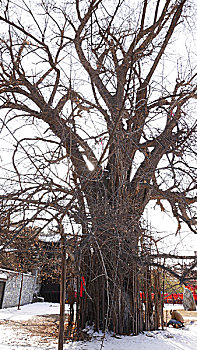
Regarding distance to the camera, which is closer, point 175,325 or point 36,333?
point 36,333

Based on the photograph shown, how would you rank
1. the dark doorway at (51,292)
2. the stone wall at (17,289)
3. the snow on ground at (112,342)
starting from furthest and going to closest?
the dark doorway at (51,292), the stone wall at (17,289), the snow on ground at (112,342)

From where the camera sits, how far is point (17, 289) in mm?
13375

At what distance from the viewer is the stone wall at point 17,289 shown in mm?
12008

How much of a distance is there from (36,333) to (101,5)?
5405 mm

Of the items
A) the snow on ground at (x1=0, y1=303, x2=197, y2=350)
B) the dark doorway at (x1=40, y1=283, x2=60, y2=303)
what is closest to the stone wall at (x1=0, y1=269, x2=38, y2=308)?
the dark doorway at (x1=40, y1=283, x2=60, y2=303)

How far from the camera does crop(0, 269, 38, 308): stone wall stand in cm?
1201

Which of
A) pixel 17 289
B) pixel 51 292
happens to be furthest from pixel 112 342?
pixel 51 292

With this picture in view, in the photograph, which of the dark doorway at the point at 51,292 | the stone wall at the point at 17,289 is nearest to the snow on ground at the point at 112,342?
the stone wall at the point at 17,289

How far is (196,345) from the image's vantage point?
4.75 metres

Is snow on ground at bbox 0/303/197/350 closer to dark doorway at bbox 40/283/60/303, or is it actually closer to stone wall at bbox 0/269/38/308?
stone wall at bbox 0/269/38/308

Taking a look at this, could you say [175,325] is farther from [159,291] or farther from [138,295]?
[138,295]

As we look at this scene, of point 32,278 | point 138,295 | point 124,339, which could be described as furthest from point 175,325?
point 32,278

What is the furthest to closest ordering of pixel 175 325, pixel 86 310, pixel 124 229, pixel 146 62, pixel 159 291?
pixel 175 325 < pixel 159 291 < pixel 86 310 < pixel 146 62 < pixel 124 229

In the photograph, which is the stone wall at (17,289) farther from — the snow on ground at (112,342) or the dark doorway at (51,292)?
the snow on ground at (112,342)
